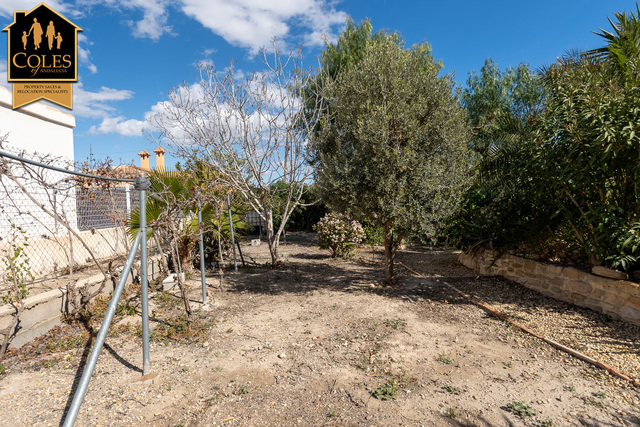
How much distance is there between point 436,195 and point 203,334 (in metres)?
4.02

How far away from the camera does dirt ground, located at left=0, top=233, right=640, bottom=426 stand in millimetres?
2939

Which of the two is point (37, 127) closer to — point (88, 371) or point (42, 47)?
point (42, 47)

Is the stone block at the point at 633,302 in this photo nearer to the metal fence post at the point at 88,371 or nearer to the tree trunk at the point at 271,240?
the metal fence post at the point at 88,371

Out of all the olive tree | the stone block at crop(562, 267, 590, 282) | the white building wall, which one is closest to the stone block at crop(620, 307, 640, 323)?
the stone block at crop(562, 267, 590, 282)

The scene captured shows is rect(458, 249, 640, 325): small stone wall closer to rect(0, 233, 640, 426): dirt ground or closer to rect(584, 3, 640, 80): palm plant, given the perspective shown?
rect(0, 233, 640, 426): dirt ground

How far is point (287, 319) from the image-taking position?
518cm

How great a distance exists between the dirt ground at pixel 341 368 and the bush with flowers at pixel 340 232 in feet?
12.1

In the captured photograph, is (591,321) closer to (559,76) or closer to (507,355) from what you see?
(507,355)

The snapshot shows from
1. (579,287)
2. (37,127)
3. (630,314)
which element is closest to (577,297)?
(579,287)

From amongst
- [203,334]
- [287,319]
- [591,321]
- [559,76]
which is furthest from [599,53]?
[203,334]

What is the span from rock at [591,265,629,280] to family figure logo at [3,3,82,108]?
8887 mm

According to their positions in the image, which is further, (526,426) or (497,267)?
(497,267)

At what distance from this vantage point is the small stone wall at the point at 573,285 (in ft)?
15.5

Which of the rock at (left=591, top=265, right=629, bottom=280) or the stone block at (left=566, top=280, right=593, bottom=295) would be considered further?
the stone block at (left=566, top=280, right=593, bottom=295)
